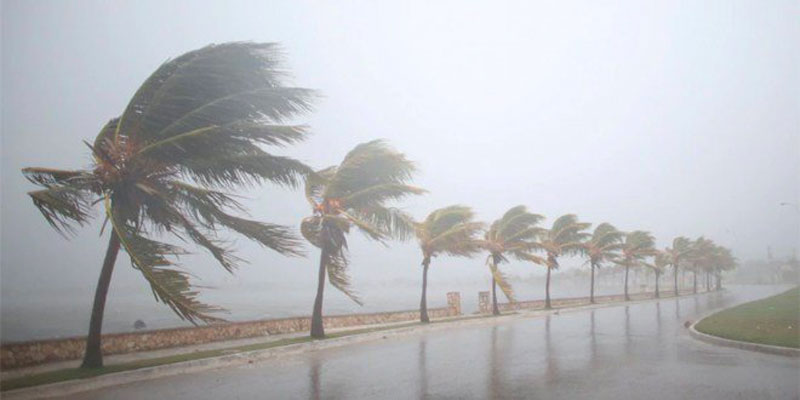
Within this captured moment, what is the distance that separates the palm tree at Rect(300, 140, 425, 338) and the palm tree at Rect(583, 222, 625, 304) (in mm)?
30895

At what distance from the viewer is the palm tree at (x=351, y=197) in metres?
18.1

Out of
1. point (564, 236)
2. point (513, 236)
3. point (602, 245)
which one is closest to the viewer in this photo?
point (513, 236)

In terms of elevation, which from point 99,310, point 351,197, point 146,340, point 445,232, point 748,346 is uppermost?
point 351,197

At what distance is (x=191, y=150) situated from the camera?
1127 cm

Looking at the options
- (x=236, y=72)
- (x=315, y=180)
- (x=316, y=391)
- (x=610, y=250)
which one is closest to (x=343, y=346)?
(x=315, y=180)

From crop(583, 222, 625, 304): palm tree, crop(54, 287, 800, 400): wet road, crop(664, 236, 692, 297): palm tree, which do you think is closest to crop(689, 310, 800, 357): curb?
crop(54, 287, 800, 400): wet road

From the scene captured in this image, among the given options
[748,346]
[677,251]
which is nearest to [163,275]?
[748,346]

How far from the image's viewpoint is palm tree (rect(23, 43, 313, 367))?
10.9 metres

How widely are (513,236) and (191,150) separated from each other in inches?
970

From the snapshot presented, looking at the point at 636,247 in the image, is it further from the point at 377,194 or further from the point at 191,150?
the point at 191,150

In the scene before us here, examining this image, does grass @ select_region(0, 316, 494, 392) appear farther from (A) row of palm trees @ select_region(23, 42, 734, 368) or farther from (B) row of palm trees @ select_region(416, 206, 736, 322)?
(B) row of palm trees @ select_region(416, 206, 736, 322)

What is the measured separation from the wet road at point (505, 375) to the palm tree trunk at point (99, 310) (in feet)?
5.55

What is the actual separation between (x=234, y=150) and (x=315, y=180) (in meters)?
2.00

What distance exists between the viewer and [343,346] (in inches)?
654
